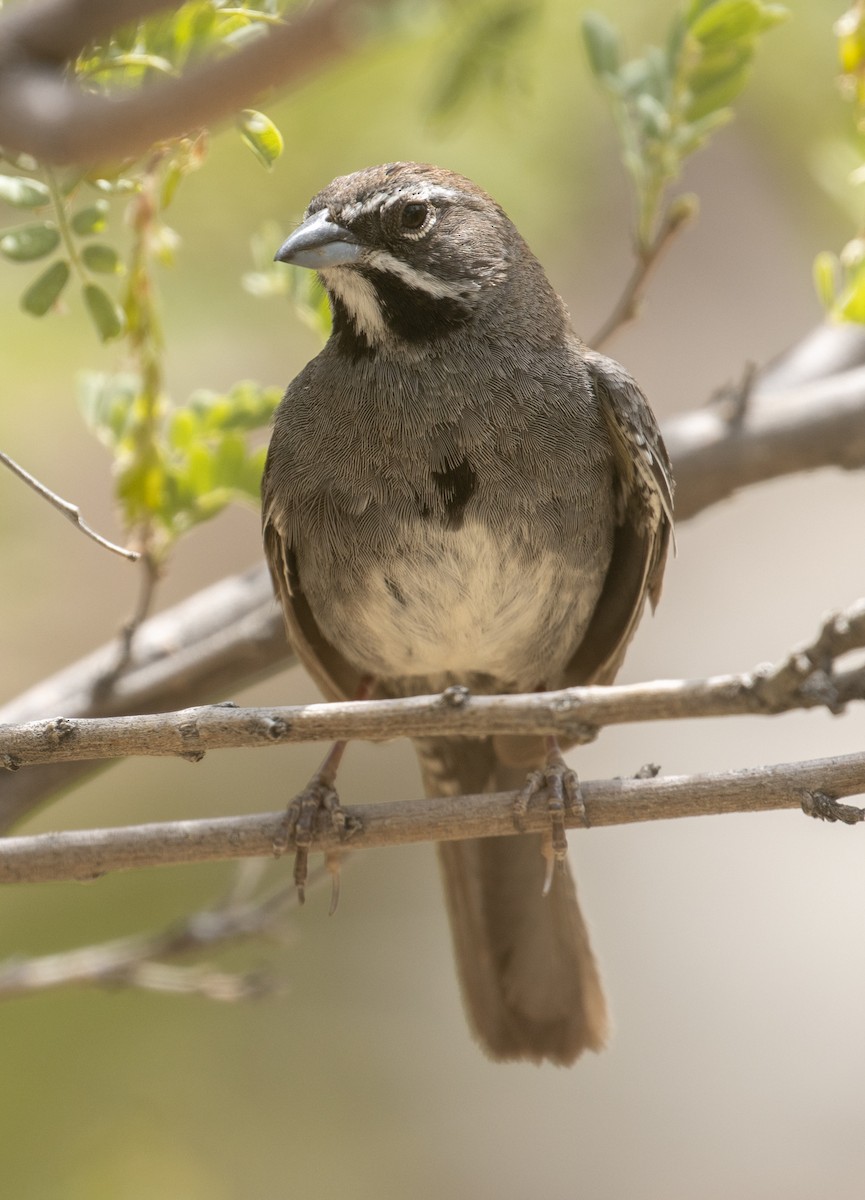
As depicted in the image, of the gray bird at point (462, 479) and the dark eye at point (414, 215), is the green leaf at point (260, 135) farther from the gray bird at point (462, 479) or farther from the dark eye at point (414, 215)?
the dark eye at point (414, 215)

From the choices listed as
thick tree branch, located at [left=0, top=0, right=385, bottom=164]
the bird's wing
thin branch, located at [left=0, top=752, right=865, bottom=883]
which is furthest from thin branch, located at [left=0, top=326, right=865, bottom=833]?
thick tree branch, located at [left=0, top=0, right=385, bottom=164]

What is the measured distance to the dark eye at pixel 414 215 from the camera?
138 inches

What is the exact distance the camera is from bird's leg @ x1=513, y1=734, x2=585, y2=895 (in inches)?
107

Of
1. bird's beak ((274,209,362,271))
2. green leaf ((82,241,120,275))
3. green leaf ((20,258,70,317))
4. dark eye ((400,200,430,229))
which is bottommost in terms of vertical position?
green leaf ((20,258,70,317))

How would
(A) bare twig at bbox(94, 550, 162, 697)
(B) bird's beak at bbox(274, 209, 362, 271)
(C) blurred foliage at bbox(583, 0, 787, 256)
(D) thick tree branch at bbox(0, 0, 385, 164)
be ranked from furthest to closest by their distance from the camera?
(A) bare twig at bbox(94, 550, 162, 697) < (B) bird's beak at bbox(274, 209, 362, 271) < (C) blurred foliage at bbox(583, 0, 787, 256) < (D) thick tree branch at bbox(0, 0, 385, 164)

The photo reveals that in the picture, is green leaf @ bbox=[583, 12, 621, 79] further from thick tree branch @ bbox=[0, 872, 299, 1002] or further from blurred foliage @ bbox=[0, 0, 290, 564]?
thick tree branch @ bbox=[0, 872, 299, 1002]

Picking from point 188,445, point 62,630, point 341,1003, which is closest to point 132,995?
point 341,1003

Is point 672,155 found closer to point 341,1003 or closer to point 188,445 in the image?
point 188,445

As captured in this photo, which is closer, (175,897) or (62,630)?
(175,897)

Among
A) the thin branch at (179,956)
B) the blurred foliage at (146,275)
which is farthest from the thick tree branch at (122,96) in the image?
the thin branch at (179,956)

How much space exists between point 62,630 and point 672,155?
13.6 feet

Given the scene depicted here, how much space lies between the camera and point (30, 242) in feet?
8.62

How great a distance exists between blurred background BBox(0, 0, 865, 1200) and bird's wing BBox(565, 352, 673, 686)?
2.74ft

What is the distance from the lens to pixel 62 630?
6.45m
